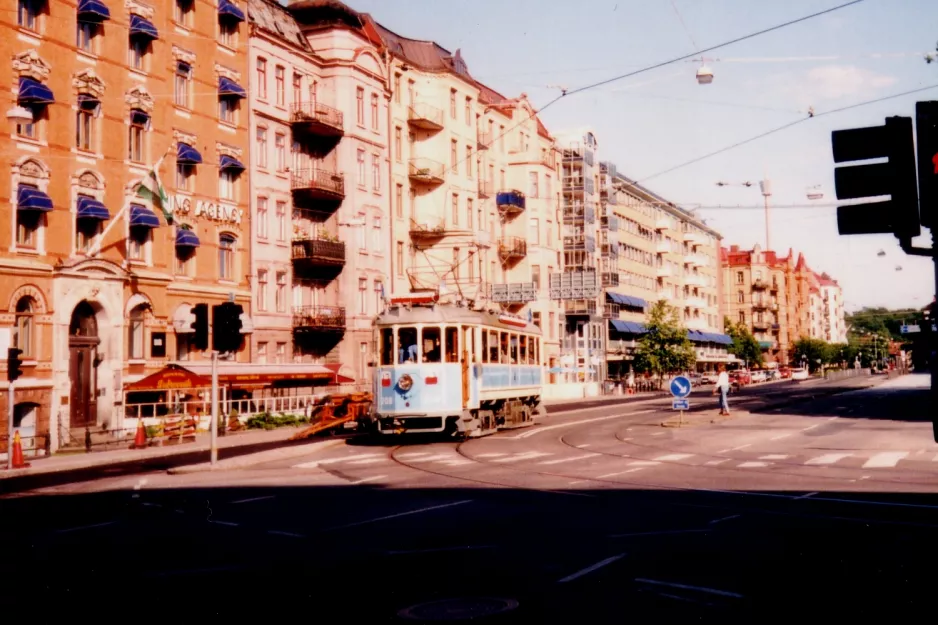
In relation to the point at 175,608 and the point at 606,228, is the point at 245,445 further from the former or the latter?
the point at 606,228

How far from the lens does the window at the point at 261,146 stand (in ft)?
136

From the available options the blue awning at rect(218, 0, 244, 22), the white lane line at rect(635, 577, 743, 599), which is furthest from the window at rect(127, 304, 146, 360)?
the white lane line at rect(635, 577, 743, 599)

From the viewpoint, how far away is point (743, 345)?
128 metres

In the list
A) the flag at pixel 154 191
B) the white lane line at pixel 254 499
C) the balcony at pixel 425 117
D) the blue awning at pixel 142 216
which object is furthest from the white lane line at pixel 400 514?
the balcony at pixel 425 117

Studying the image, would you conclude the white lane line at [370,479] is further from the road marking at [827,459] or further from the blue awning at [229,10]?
the blue awning at [229,10]

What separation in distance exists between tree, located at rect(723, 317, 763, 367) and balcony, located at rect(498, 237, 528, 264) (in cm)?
6684

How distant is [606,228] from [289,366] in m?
52.4

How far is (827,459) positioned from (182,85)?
85.3ft

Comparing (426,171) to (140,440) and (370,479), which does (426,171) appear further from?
(370,479)

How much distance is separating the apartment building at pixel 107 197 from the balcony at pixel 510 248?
27.1 metres

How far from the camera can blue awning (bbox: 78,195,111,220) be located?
→ 31.3m

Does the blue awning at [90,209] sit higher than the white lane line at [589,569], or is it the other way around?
the blue awning at [90,209]

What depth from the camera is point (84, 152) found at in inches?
1257

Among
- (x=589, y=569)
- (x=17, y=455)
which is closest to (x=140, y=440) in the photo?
(x=17, y=455)
